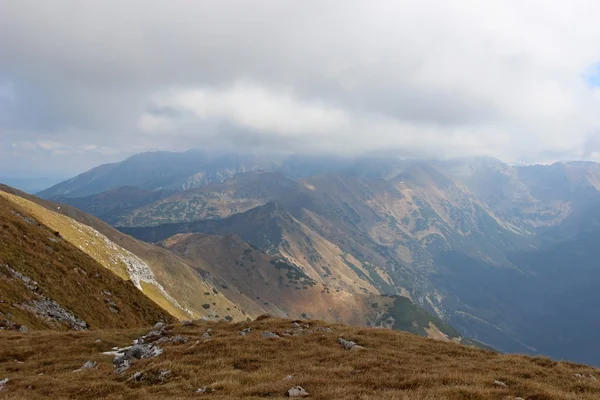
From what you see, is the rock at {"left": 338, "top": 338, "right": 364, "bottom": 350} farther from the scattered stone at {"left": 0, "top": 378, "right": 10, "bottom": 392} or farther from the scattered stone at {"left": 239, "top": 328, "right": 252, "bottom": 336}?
the scattered stone at {"left": 0, "top": 378, "right": 10, "bottom": 392}

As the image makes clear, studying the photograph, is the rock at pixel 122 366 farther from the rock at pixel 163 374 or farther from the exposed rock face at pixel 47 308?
the exposed rock face at pixel 47 308

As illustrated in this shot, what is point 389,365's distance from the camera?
887 inches

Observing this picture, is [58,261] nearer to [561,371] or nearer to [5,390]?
[5,390]

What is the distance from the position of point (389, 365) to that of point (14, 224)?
203 ft

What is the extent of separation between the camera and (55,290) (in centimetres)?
4862

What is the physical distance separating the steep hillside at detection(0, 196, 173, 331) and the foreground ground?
9.67 metres

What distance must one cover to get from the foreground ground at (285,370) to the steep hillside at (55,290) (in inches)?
381

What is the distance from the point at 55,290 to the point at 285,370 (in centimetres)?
4178

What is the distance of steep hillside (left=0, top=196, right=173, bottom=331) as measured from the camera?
42.3m

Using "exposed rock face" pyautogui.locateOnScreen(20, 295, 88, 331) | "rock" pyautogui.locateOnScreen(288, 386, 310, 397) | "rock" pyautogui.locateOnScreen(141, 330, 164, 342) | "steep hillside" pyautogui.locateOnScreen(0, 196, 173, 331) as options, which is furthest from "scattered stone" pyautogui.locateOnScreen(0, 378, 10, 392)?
"exposed rock face" pyautogui.locateOnScreen(20, 295, 88, 331)

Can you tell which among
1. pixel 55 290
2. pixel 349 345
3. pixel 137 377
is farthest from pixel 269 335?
pixel 55 290

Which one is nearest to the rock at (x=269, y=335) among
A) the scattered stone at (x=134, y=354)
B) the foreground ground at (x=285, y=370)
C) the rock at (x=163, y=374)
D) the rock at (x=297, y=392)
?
the foreground ground at (x=285, y=370)

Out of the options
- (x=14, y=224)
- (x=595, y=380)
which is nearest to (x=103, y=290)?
(x=14, y=224)

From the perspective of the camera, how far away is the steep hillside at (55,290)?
4228 centimetres
